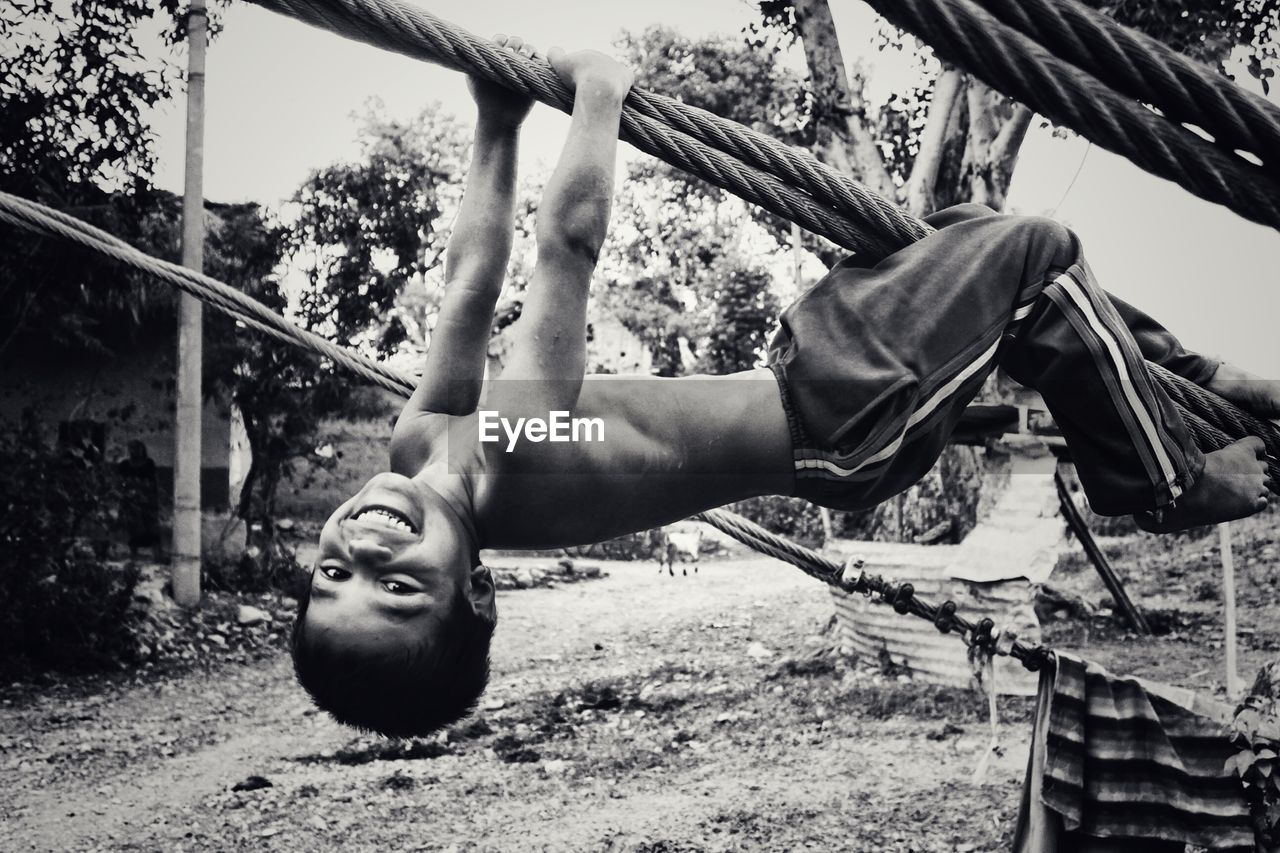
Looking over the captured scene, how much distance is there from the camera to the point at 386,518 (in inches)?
72.2

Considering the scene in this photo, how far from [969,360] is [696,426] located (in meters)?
0.53

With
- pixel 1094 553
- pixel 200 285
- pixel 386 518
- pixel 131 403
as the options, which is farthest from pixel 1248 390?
pixel 131 403

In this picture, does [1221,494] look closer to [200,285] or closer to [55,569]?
[200,285]

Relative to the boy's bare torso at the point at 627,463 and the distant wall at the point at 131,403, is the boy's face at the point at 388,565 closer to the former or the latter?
the boy's bare torso at the point at 627,463

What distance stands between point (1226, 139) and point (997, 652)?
2.56 metres

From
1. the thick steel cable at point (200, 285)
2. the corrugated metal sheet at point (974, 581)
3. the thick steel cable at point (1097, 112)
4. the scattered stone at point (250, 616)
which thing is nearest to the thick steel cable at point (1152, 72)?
the thick steel cable at point (1097, 112)

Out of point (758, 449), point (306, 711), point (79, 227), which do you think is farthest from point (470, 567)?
point (306, 711)

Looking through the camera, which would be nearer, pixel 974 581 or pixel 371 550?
pixel 371 550

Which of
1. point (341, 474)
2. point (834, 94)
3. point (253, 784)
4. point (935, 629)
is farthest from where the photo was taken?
point (341, 474)

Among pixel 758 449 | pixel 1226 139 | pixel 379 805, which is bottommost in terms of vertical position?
pixel 379 805

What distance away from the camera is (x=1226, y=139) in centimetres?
87

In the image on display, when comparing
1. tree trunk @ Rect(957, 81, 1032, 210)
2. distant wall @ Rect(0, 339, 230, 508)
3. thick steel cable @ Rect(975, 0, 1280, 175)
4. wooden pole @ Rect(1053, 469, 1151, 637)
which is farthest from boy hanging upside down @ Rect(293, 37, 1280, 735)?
distant wall @ Rect(0, 339, 230, 508)

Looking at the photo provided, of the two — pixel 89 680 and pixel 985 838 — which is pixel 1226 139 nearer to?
pixel 985 838

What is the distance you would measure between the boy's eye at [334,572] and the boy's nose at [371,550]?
72mm
